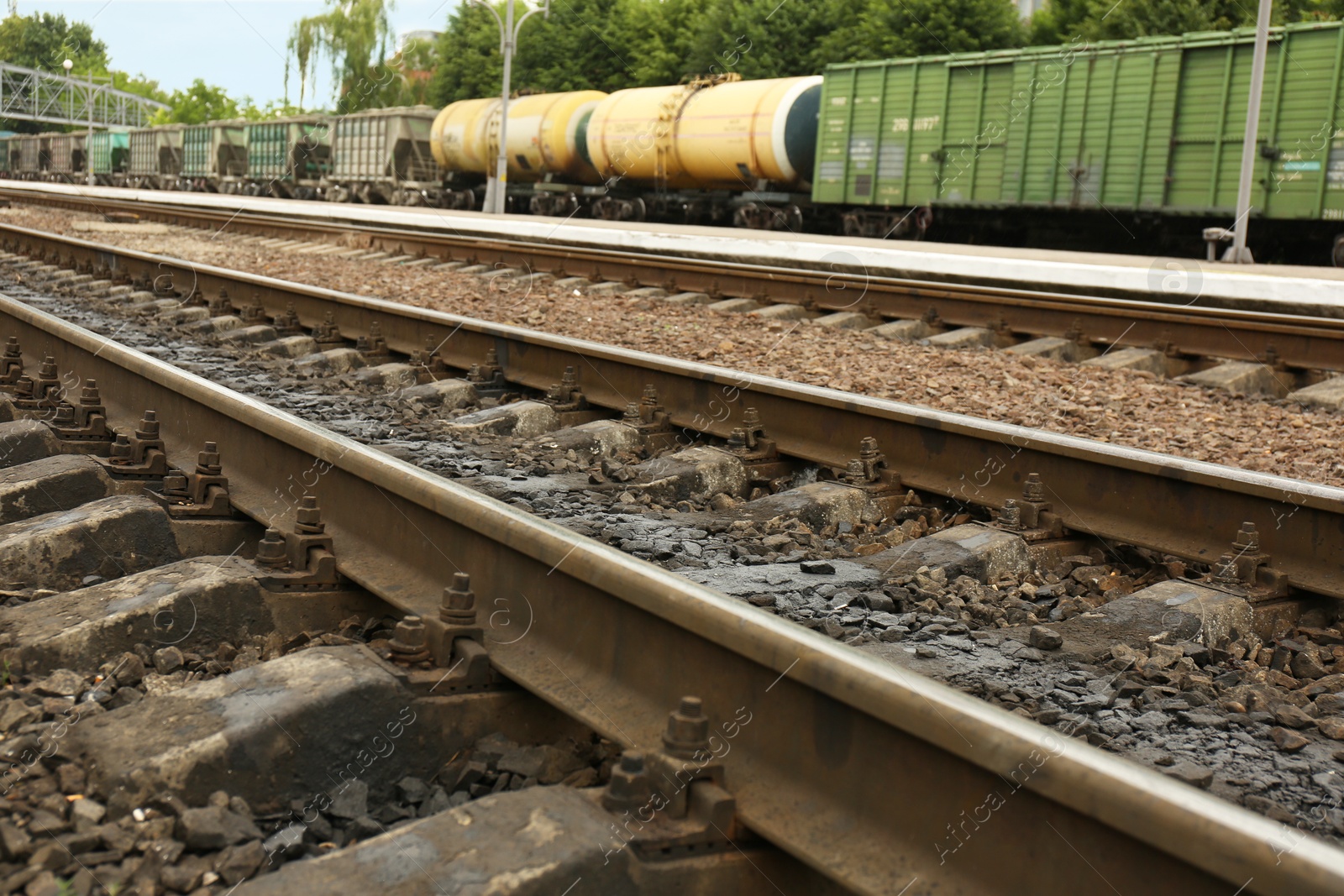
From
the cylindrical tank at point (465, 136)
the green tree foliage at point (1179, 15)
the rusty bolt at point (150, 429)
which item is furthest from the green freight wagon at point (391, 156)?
the rusty bolt at point (150, 429)

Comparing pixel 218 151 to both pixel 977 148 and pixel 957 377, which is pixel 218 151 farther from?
pixel 957 377

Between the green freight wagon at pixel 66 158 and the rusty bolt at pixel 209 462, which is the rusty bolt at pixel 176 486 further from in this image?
the green freight wagon at pixel 66 158

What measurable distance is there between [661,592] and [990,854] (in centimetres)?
90

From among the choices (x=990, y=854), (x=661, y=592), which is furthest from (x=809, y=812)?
(x=661, y=592)

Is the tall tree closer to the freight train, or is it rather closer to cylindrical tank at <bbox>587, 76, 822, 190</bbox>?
cylindrical tank at <bbox>587, 76, 822, 190</bbox>

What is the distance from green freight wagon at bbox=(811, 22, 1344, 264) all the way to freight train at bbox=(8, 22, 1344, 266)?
32 mm

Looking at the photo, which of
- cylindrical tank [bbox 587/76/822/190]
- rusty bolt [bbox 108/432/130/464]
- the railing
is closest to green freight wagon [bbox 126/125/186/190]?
the railing

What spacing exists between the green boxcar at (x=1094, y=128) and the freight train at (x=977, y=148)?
0.03 metres

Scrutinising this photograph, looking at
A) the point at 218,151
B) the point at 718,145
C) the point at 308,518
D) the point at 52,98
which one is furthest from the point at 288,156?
the point at 308,518

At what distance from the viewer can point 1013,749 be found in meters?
1.84

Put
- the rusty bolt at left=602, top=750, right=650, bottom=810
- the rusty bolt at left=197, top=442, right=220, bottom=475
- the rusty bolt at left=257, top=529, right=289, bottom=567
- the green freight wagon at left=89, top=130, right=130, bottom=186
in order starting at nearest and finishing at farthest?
1. the rusty bolt at left=602, top=750, right=650, bottom=810
2. the rusty bolt at left=257, top=529, right=289, bottom=567
3. the rusty bolt at left=197, top=442, right=220, bottom=475
4. the green freight wagon at left=89, top=130, right=130, bottom=186

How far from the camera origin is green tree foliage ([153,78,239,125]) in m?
92.8

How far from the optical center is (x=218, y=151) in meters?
48.3

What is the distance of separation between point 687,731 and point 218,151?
50.9 meters
